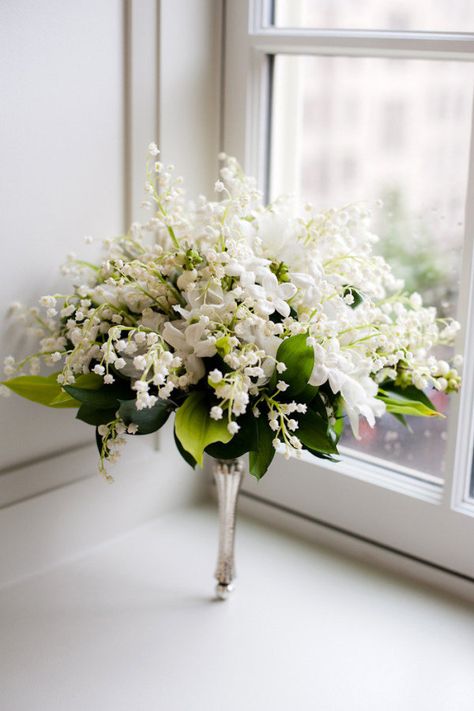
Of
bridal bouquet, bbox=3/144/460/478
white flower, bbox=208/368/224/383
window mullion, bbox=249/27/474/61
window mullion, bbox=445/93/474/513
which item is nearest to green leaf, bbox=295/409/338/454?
bridal bouquet, bbox=3/144/460/478

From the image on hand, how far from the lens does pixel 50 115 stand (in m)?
1.21

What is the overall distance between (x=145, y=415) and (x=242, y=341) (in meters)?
Result: 0.15

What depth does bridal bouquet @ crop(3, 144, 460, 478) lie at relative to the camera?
1021mm

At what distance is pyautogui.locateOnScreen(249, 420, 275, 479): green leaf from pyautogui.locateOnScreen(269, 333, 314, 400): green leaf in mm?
52

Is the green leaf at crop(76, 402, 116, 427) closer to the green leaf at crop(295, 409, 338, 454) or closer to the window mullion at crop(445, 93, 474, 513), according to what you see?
the green leaf at crop(295, 409, 338, 454)

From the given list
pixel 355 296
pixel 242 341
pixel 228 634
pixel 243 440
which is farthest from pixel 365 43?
pixel 228 634

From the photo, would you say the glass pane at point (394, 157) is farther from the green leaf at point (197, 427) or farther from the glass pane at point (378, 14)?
the green leaf at point (197, 427)

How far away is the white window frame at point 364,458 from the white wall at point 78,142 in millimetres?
51

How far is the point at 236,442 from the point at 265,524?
47 centimetres

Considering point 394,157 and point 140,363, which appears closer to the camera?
point 140,363

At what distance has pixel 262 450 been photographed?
105 centimetres

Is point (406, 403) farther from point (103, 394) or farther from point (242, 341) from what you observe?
point (103, 394)

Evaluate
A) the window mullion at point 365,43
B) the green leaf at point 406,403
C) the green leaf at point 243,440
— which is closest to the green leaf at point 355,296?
the green leaf at point 406,403

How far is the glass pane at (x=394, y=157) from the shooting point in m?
1.25
